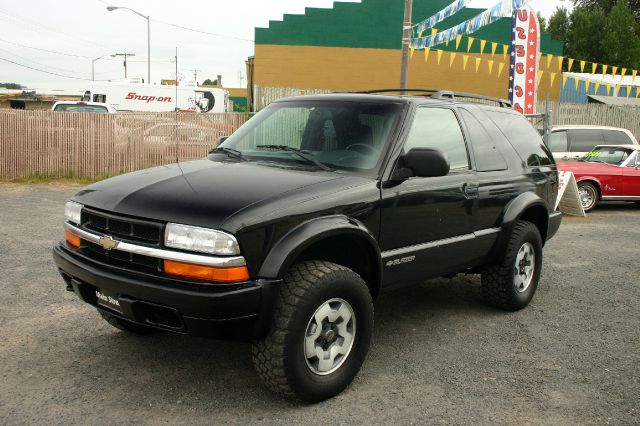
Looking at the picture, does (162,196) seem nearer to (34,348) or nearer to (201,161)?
(201,161)

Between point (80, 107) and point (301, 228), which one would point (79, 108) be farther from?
point (301, 228)

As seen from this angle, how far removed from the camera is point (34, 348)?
176 inches

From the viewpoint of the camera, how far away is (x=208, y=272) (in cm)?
333

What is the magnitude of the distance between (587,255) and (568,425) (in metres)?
5.29

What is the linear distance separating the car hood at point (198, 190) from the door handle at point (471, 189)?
1218 mm

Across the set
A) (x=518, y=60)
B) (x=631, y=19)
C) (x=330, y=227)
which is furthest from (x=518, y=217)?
(x=631, y=19)

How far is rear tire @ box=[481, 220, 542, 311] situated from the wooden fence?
10.8 meters

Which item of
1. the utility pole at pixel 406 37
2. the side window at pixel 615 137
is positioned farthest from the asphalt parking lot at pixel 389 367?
the side window at pixel 615 137

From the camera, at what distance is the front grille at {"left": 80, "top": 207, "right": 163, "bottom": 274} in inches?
137

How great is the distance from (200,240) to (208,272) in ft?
0.56

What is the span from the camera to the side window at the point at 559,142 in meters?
14.7

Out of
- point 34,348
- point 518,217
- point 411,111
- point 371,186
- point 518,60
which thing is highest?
point 518,60

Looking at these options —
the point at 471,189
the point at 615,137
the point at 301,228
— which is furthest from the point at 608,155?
the point at 301,228

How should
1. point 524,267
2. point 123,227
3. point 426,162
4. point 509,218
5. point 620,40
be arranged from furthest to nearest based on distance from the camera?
point 620,40
point 524,267
point 509,218
point 426,162
point 123,227
